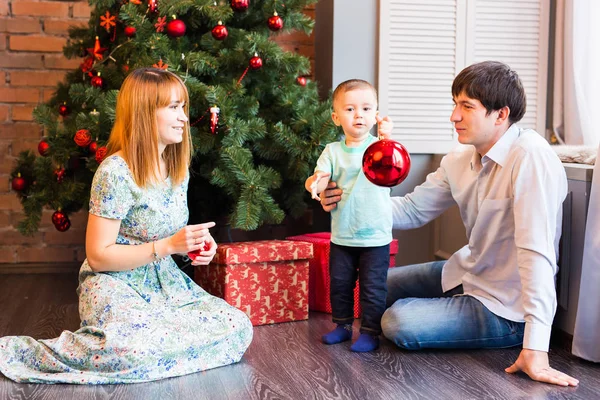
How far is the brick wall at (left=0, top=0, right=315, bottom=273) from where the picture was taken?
3578 millimetres

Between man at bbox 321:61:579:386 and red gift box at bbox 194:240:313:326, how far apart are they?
0.35 m

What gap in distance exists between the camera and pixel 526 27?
339 centimetres

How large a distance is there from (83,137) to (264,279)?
2.92 ft

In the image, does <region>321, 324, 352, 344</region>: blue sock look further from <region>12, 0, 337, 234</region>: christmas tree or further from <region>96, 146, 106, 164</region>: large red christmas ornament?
<region>96, 146, 106, 164</region>: large red christmas ornament

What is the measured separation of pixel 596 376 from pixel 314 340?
0.89 metres

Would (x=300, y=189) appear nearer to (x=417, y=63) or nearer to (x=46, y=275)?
(x=417, y=63)

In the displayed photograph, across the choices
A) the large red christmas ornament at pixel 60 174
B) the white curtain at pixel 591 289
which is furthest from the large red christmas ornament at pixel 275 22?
the white curtain at pixel 591 289

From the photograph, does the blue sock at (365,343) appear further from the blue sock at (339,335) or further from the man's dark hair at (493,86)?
the man's dark hair at (493,86)

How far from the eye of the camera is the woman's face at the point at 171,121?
224 centimetres

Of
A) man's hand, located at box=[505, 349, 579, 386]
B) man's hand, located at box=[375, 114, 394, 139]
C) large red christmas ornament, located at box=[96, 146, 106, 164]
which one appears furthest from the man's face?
A: large red christmas ornament, located at box=[96, 146, 106, 164]

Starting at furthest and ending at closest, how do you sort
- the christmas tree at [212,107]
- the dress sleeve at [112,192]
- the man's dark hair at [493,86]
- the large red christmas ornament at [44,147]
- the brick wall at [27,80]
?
the brick wall at [27,80] → the large red christmas ornament at [44,147] → the christmas tree at [212,107] → the man's dark hair at [493,86] → the dress sleeve at [112,192]

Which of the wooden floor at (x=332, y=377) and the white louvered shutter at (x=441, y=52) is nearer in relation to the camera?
the wooden floor at (x=332, y=377)

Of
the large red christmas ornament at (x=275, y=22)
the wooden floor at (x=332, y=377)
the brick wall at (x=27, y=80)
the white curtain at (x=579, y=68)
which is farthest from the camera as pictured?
the brick wall at (x=27, y=80)

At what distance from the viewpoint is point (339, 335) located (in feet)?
8.02
